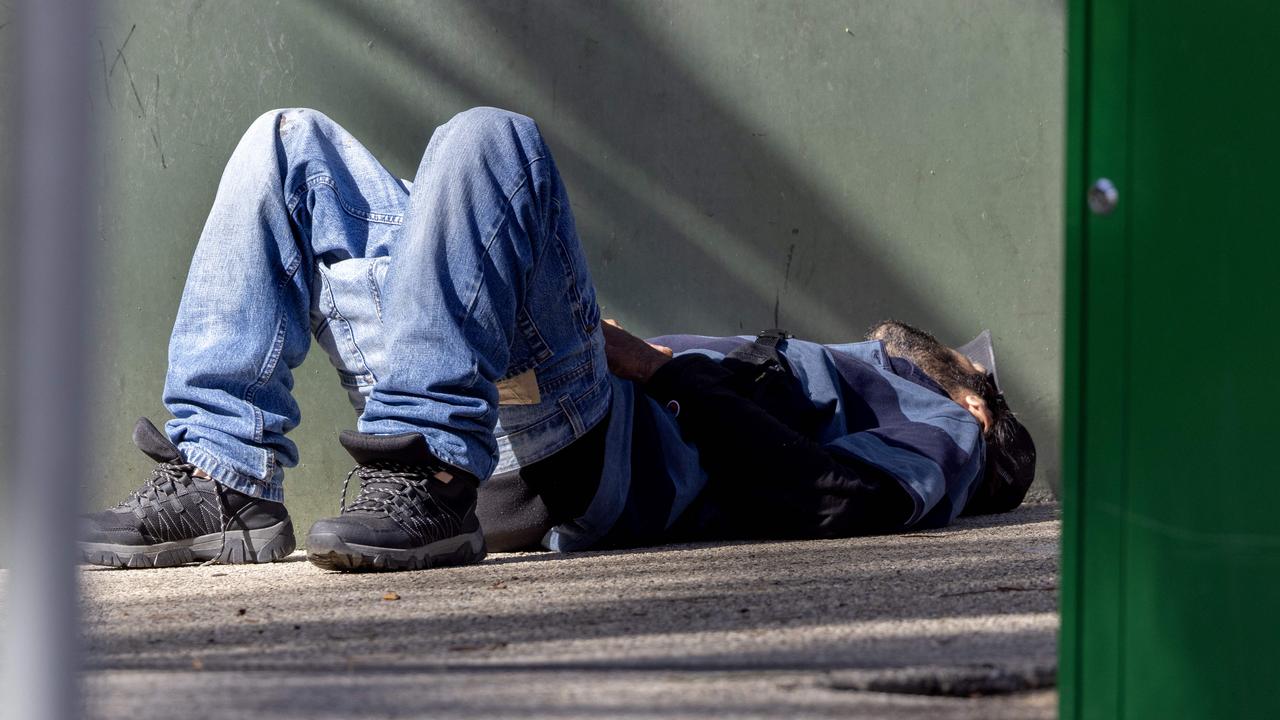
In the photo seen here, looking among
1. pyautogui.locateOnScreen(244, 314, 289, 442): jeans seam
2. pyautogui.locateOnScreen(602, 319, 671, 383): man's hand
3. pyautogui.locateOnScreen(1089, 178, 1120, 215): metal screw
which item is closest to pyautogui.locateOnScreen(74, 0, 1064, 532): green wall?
pyautogui.locateOnScreen(602, 319, 671, 383): man's hand

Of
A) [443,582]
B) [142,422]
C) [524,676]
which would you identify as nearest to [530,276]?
[443,582]

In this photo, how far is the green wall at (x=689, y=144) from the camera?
2986 mm

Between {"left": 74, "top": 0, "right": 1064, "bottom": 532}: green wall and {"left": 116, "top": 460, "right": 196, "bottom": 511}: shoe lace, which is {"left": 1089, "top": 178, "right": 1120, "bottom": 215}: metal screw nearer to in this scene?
{"left": 116, "top": 460, "right": 196, "bottom": 511}: shoe lace

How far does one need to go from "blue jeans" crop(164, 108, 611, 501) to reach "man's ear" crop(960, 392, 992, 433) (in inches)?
39.5

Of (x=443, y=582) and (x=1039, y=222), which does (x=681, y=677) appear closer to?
(x=443, y=582)

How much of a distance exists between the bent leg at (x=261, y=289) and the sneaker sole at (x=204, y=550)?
0.22 feet

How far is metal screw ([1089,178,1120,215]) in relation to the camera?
98 centimetres

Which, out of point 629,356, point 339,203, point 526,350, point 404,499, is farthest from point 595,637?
point 629,356

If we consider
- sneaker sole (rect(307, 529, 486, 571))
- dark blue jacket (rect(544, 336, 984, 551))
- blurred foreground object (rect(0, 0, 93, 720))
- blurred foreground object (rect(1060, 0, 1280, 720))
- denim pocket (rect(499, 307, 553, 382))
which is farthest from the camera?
dark blue jacket (rect(544, 336, 984, 551))

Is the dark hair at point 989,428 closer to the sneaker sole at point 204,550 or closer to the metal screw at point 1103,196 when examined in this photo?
the sneaker sole at point 204,550

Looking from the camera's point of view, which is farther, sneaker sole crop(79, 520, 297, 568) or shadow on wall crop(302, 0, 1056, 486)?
shadow on wall crop(302, 0, 1056, 486)

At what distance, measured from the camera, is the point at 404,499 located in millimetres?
1805

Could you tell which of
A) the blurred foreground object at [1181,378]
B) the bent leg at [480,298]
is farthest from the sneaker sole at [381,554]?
the blurred foreground object at [1181,378]

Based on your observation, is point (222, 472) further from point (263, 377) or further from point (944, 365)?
point (944, 365)
